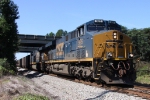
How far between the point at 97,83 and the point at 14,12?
14.5 metres

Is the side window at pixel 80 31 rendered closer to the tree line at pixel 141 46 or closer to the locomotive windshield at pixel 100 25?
the locomotive windshield at pixel 100 25

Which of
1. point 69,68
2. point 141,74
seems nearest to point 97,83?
point 69,68

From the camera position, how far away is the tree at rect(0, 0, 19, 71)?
23438mm

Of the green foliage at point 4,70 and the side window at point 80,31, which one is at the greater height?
the side window at point 80,31

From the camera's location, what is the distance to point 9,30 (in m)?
23.5

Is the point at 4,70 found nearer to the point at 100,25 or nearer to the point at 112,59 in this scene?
the point at 100,25

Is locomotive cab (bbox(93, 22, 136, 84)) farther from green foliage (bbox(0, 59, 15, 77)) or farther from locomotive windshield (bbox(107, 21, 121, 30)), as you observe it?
green foliage (bbox(0, 59, 15, 77))

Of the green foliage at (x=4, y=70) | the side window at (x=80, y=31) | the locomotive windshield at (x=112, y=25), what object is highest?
the locomotive windshield at (x=112, y=25)

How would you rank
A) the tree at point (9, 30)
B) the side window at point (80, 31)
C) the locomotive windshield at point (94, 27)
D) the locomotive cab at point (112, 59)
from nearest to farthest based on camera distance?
the locomotive cab at point (112, 59) → the locomotive windshield at point (94, 27) → the side window at point (80, 31) → the tree at point (9, 30)

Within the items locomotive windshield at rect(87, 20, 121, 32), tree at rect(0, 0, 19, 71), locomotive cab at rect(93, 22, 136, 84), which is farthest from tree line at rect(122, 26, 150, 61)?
locomotive cab at rect(93, 22, 136, 84)

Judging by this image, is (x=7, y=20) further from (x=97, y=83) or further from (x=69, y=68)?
(x=97, y=83)

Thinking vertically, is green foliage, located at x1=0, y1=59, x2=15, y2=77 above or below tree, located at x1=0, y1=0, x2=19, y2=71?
below

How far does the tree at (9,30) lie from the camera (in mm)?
23438

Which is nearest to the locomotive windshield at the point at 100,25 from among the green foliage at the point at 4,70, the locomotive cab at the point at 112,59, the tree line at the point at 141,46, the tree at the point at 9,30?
the locomotive cab at the point at 112,59
